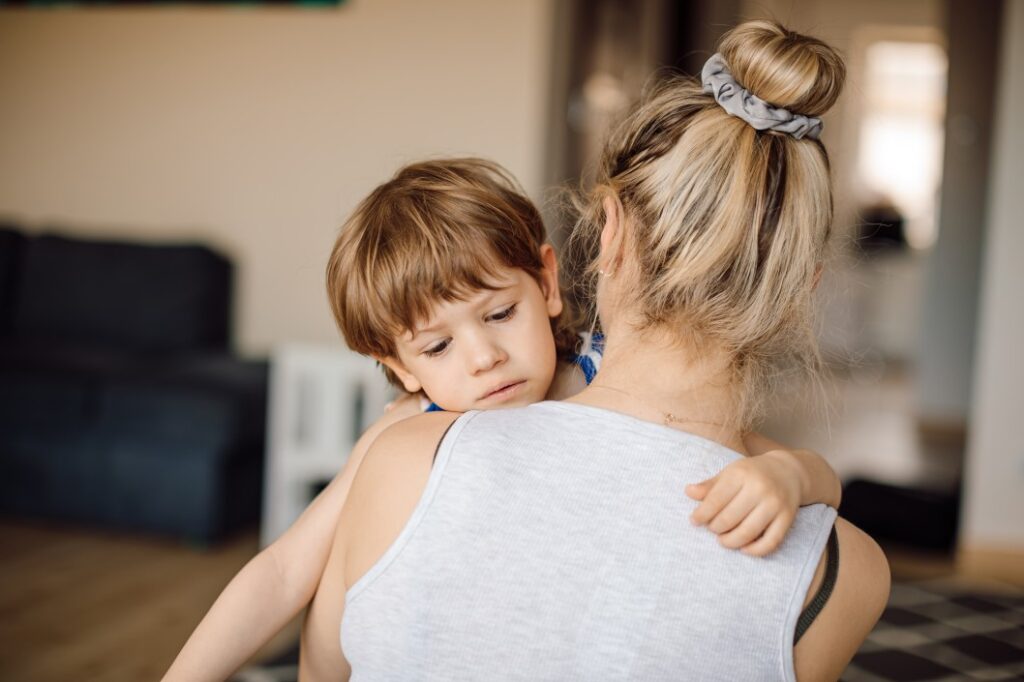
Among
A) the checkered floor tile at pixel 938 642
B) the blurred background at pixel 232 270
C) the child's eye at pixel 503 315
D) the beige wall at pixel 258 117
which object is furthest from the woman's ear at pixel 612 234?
the beige wall at pixel 258 117

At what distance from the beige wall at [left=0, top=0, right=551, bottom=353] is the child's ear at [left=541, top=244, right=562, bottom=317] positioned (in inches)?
97.2

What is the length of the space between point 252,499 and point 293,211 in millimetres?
1260

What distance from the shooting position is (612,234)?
87cm

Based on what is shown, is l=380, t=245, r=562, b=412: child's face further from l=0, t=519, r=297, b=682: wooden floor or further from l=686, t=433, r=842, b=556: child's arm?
l=0, t=519, r=297, b=682: wooden floor

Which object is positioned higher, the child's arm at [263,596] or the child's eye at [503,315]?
the child's eye at [503,315]

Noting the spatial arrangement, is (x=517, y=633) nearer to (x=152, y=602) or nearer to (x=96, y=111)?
(x=152, y=602)

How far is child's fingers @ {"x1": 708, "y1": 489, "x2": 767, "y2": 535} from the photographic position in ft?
2.44

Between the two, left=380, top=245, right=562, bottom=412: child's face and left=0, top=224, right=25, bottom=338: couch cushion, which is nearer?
left=380, top=245, right=562, bottom=412: child's face

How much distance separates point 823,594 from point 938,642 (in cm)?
109

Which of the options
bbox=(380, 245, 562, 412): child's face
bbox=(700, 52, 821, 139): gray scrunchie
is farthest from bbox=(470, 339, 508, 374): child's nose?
bbox=(700, 52, 821, 139): gray scrunchie

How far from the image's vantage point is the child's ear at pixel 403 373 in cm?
125

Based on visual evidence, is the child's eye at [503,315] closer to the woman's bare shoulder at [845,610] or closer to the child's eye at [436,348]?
the child's eye at [436,348]

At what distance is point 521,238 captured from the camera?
122 cm

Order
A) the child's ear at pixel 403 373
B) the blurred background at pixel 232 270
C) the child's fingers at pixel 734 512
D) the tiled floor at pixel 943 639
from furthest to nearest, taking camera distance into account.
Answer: the blurred background at pixel 232 270 < the tiled floor at pixel 943 639 < the child's ear at pixel 403 373 < the child's fingers at pixel 734 512
